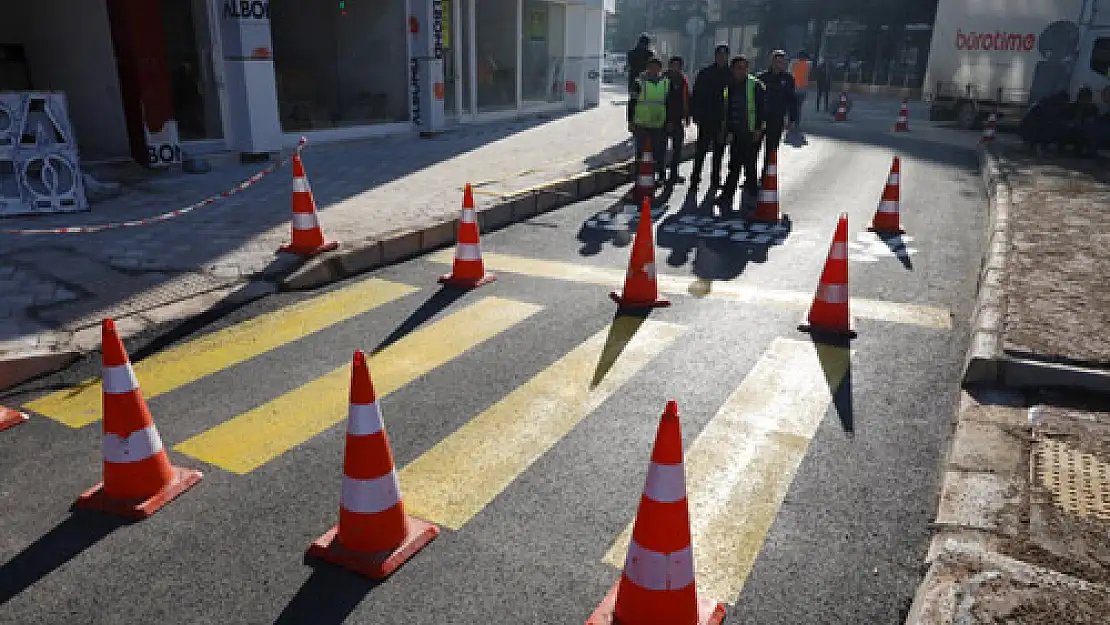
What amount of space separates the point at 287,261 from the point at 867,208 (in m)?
7.78

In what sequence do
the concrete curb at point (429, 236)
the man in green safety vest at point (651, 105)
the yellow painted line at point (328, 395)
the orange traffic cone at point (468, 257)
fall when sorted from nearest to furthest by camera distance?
the yellow painted line at point (328, 395) → the orange traffic cone at point (468, 257) → the concrete curb at point (429, 236) → the man in green safety vest at point (651, 105)

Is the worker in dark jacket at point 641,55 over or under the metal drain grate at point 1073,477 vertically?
over

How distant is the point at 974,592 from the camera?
2824 millimetres

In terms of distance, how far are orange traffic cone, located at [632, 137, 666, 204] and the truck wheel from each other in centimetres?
1519

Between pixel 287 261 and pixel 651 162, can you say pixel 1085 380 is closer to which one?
pixel 287 261

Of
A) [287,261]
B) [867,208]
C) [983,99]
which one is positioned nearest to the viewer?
[287,261]

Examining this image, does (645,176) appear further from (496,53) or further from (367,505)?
(496,53)

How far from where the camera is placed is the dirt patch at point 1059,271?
5133 millimetres

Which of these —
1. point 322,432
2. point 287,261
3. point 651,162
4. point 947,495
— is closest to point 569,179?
point 651,162

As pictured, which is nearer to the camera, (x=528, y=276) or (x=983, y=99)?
(x=528, y=276)

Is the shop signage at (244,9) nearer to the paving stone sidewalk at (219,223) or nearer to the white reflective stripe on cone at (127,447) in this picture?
the paving stone sidewalk at (219,223)

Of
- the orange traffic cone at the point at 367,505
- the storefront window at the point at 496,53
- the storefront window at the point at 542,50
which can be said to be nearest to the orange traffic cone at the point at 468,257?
the orange traffic cone at the point at 367,505

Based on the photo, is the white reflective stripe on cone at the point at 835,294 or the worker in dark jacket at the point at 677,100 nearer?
the white reflective stripe on cone at the point at 835,294

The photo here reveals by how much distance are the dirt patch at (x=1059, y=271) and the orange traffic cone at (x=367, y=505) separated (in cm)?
398
